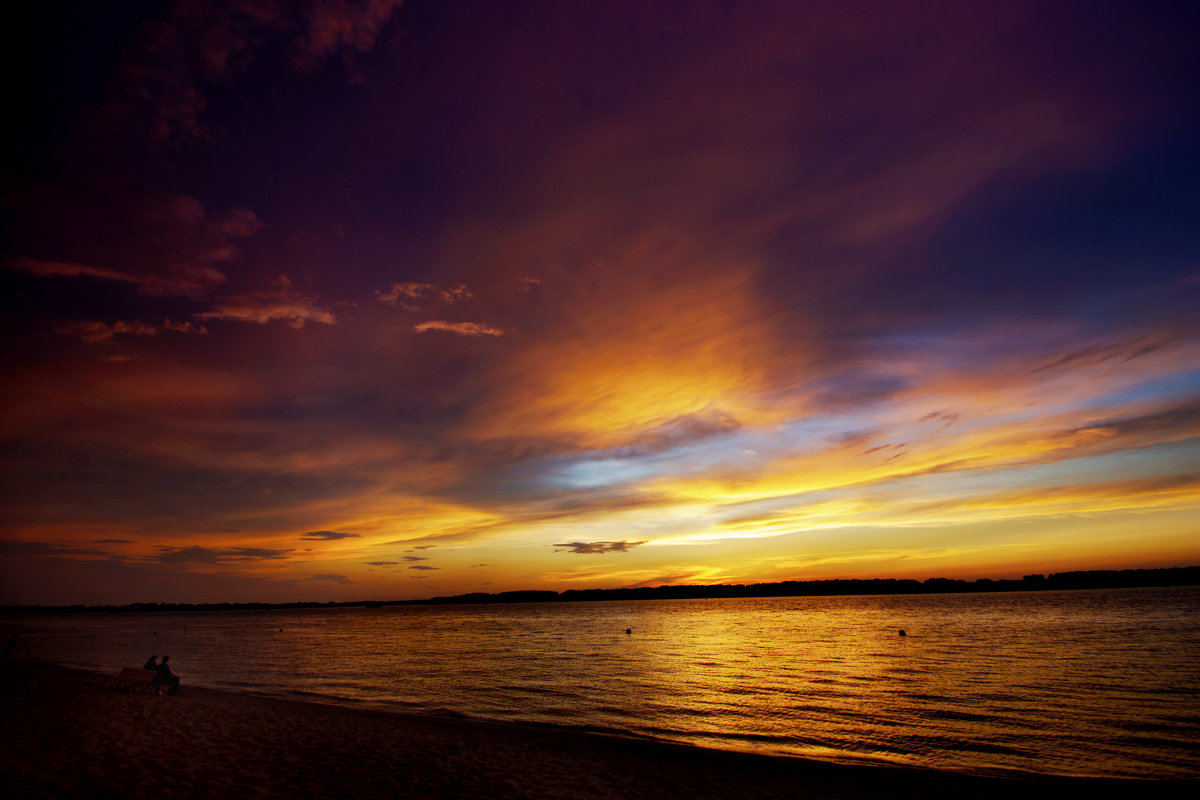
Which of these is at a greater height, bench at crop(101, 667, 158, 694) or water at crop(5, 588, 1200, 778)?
bench at crop(101, 667, 158, 694)

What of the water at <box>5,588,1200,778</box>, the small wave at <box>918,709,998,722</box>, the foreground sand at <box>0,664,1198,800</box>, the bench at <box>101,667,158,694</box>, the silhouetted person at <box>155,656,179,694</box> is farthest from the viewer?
the bench at <box>101,667,158,694</box>

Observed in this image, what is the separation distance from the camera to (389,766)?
17203mm

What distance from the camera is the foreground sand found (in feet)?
47.7

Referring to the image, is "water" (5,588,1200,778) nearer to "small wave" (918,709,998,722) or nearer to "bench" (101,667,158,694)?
"small wave" (918,709,998,722)

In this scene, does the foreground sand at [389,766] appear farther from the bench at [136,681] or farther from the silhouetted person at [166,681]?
the bench at [136,681]

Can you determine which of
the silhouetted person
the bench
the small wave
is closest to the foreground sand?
the silhouetted person

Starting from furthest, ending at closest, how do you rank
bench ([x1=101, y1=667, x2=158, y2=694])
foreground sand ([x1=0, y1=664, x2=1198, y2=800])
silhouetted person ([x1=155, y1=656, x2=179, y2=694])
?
bench ([x1=101, y1=667, x2=158, y2=694])
silhouetted person ([x1=155, y1=656, x2=179, y2=694])
foreground sand ([x1=0, y1=664, x2=1198, y2=800])

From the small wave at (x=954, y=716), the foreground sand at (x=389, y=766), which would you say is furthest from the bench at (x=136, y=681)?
the small wave at (x=954, y=716)

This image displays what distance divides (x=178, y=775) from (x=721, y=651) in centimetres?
5109

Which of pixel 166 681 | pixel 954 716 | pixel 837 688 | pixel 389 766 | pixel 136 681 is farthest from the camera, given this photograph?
pixel 837 688

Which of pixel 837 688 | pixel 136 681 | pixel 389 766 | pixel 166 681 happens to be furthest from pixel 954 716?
pixel 136 681

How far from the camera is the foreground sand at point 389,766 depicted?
1455 centimetres

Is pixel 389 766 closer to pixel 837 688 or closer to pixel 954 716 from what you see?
pixel 954 716

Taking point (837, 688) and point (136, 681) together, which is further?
point (837, 688)
